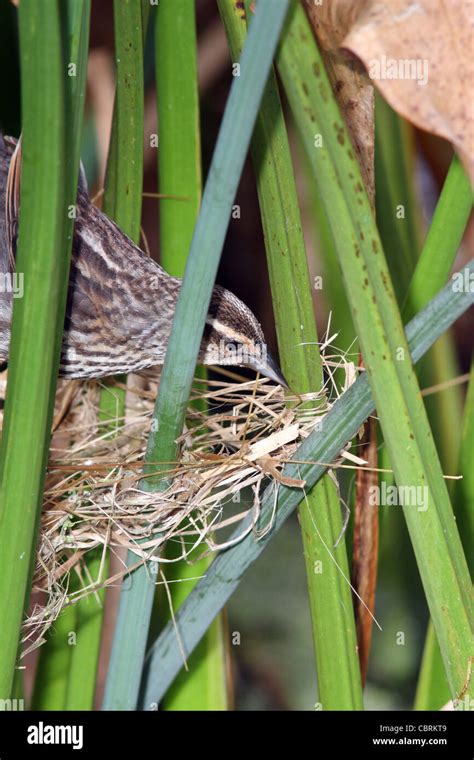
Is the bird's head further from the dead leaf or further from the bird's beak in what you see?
the dead leaf

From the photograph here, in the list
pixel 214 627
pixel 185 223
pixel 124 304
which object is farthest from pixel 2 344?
pixel 214 627

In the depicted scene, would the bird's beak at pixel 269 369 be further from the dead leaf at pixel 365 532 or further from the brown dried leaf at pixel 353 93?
the brown dried leaf at pixel 353 93

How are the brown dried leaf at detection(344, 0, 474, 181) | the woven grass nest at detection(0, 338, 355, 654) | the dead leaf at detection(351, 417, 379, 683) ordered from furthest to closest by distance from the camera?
1. the dead leaf at detection(351, 417, 379, 683)
2. the woven grass nest at detection(0, 338, 355, 654)
3. the brown dried leaf at detection(344, 0, 474, 181)

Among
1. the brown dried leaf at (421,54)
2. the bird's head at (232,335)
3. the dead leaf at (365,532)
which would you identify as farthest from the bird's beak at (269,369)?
the brown dried leaf at (421,54)

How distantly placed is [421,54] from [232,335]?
1.80 ft

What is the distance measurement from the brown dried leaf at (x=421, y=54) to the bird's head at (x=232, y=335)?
1.68 feet

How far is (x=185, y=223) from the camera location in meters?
1.18

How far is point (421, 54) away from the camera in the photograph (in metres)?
0.73

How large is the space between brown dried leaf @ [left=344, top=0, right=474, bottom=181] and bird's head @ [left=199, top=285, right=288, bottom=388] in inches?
20.1

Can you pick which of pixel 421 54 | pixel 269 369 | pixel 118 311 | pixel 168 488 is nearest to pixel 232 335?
pixel 269 369

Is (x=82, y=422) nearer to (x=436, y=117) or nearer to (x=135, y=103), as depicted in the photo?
(x=135, y=103)

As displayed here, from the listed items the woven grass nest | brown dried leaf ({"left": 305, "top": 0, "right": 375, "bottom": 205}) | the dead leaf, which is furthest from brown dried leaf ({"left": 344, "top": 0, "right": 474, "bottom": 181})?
the dead leaf

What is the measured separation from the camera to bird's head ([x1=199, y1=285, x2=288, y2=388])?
119 cm

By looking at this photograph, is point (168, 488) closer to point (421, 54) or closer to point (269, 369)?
point (269, 369)
